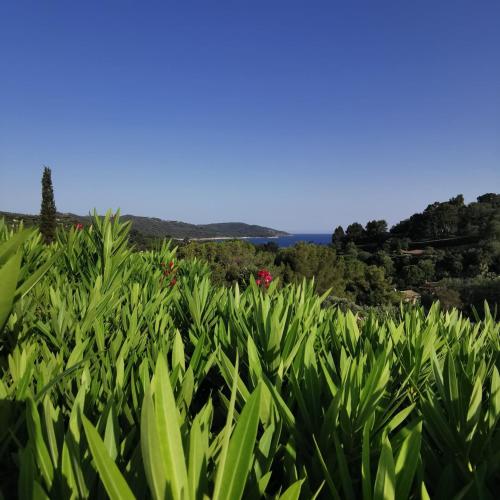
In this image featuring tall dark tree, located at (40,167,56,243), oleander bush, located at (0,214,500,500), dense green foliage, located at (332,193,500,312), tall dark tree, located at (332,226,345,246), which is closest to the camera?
oleander bush, located at (0,214,500,500)

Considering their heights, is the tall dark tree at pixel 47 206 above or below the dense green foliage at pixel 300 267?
above

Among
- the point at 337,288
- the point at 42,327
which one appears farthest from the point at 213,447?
the point at 337,288

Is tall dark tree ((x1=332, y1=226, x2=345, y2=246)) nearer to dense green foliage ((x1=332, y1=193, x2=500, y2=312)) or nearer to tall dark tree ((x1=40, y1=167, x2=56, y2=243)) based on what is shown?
dense green foliage ((x1=332, y1=193, x2=500, y2=312))

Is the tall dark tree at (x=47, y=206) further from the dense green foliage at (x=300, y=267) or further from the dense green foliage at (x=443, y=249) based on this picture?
the dense green foliage at (x=443, y=249)

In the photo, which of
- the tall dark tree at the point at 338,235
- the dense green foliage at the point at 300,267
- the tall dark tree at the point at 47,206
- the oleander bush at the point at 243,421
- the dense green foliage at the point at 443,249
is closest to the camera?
the oleander bush at the point at 243,421

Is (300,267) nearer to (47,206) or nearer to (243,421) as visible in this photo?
(243,421)

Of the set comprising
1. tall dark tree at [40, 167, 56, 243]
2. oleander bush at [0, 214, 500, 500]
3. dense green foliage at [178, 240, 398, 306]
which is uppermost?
tall dark tree at [40, 167, 56, 243]

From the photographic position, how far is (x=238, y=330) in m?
1.35

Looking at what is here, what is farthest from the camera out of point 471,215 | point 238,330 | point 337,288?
point 471,215

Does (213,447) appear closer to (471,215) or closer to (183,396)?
(183,396)

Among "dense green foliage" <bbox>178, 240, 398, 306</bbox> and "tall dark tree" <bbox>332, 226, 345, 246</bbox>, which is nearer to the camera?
"dense green foliage" <bbox>178, 240, 398, 306</bbox>

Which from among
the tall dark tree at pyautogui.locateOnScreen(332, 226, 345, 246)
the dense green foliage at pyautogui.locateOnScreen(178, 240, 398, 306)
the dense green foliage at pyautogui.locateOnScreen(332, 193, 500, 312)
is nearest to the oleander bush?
the dense green foliage at pyautogui.locateOnScreen(178, 240, 398, 306)

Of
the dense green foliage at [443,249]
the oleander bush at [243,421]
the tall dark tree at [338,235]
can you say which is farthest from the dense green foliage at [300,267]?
the tall dark tree at [338,235]

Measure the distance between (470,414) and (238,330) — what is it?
767 mm
